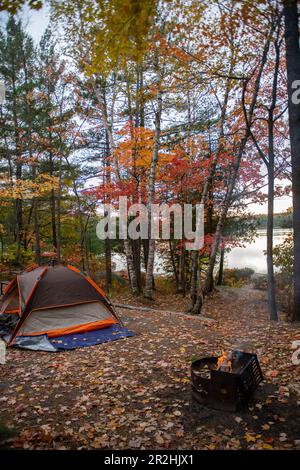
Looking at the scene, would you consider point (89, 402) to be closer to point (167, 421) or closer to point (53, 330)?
point (167, 421)

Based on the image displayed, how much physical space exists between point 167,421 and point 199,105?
11.5 metres

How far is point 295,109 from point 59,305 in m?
6.93

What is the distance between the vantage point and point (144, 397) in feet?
14.1

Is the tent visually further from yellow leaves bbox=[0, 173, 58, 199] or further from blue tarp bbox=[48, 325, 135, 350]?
yellow leaves bbox=[0, 173, 58, 199]

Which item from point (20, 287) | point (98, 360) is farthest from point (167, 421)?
point (20, 287)

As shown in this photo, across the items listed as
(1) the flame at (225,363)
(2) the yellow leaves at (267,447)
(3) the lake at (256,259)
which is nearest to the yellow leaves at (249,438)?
(2) the yellow leaves at (267,447)

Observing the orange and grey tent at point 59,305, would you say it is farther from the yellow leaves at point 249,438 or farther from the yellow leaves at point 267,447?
the yellow leaves at point 267,447

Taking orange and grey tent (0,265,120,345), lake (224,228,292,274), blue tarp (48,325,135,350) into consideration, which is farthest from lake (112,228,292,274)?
orange and grey tent (0,265,120,345)

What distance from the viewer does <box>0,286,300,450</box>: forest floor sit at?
3.36m

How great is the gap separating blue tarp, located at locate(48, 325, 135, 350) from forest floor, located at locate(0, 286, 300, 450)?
257mm

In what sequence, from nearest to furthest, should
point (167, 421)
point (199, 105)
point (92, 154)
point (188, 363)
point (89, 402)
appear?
point (167, 421)
point (89, 402)
point (188, 363)
point (199, 105)
point (92, 154)

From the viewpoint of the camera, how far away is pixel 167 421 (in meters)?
3.67

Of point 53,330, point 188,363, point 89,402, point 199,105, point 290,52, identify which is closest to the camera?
point 89,402

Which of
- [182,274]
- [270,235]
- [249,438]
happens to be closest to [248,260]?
[182,274]
